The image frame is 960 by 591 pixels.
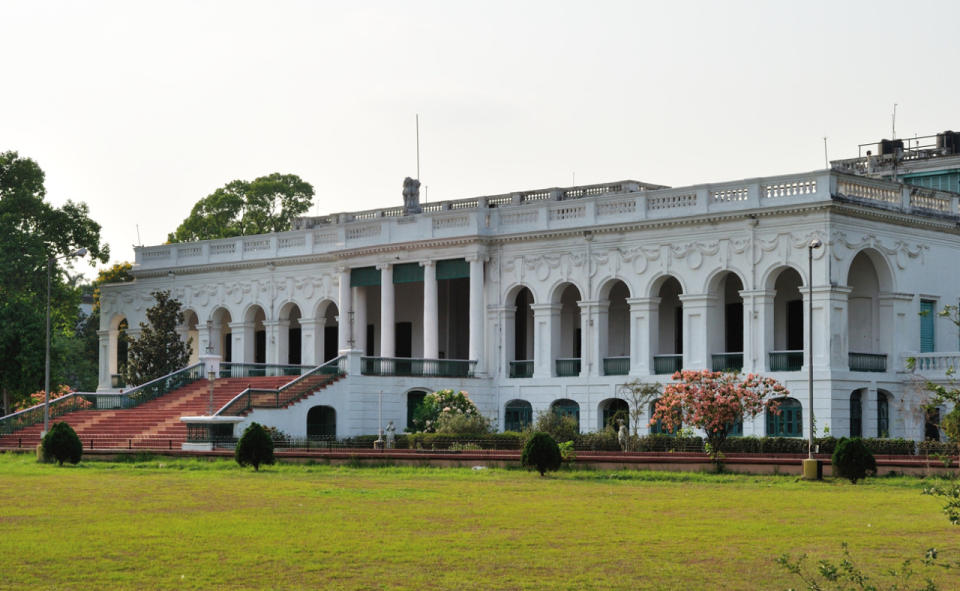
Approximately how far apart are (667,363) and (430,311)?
989 centimetres

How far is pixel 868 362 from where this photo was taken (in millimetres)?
47906

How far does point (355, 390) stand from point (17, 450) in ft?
38.8

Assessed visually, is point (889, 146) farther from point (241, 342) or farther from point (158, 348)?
point (158, 348)

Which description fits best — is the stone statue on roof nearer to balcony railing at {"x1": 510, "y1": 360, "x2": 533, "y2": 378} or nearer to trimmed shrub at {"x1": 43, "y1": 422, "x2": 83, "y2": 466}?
balcony railing at {"x1": 510, "y1": 360, "x2": 533, "y2": 378}

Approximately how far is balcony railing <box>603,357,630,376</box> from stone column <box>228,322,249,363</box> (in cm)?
1850

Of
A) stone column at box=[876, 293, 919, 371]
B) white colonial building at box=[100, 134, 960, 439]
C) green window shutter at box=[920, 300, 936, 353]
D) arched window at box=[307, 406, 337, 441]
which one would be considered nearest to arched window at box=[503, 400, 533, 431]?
white colonial building at box=[100, 134, 960, 439]

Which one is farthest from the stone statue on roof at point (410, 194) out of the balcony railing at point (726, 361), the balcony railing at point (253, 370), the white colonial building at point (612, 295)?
the balcony railing at point (726, 361)

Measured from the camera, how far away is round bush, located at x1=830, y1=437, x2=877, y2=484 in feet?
104

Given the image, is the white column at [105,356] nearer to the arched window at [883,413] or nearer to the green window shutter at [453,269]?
the green window shutter at [453,269]

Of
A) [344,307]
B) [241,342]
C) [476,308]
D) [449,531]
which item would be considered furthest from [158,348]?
[449,531]

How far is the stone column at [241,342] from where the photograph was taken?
64.9 metres

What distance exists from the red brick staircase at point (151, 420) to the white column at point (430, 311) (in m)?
5.34

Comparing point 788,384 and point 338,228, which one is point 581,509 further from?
point 338,228

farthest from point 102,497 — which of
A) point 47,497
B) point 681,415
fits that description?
point 681,415
